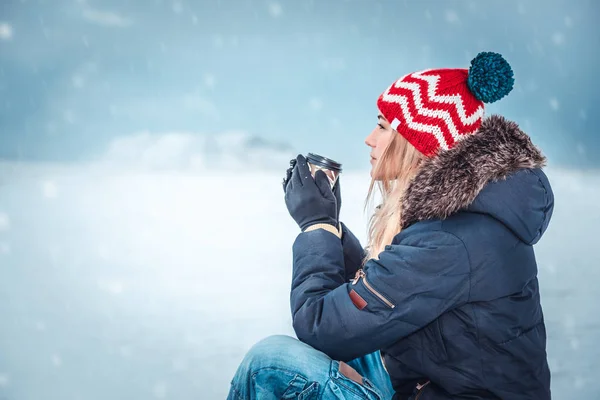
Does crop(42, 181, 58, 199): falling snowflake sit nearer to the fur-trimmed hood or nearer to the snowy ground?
the snowy ground

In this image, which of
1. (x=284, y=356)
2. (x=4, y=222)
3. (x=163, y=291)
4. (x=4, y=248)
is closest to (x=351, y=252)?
(x=284, y=356)

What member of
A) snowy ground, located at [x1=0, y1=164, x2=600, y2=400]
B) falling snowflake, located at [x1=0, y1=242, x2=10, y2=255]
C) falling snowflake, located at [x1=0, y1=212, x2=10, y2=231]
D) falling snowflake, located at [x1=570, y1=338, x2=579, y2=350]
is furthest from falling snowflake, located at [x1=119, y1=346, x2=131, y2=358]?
falling snowflake, located at [x1=0, y1=212, x2=10, y2=231]

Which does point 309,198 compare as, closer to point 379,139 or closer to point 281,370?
point 379,139

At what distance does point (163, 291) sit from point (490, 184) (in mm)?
2078

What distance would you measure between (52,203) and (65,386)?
351 cm

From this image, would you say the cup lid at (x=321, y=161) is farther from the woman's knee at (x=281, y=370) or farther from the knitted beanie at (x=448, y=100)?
the woman's knee at (x=281, y=370)

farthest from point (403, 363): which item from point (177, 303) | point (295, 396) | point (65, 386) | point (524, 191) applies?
point (177, 303)

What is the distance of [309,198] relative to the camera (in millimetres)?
1122

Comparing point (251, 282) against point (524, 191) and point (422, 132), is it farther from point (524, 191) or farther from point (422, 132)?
point (524, 191)

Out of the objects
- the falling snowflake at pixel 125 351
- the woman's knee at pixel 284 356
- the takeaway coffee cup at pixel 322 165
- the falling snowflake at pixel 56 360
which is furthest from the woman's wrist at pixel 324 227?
the falling snowflake at pixel 56 360

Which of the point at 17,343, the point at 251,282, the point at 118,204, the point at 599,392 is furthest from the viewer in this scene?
the point at 118,204

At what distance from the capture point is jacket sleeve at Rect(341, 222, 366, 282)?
4.21 feet

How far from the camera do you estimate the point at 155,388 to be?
5.53 ft

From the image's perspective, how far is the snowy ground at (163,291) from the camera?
1.79m
